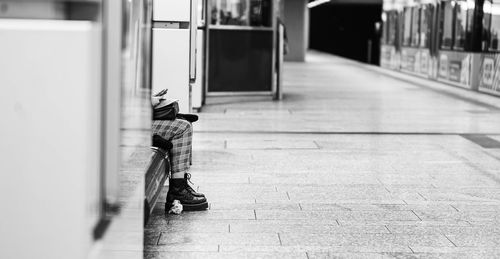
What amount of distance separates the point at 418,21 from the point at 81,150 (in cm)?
1850

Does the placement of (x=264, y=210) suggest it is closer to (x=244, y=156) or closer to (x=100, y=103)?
(x=244, y=156)

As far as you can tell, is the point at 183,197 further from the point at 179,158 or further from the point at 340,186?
the point at 340,186

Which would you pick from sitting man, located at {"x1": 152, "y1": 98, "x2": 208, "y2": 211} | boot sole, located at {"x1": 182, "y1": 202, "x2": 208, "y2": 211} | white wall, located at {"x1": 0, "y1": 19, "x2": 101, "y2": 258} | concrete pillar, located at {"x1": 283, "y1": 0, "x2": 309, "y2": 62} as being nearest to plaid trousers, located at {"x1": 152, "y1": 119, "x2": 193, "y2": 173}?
sitting man, located at {"x1": 152, "y1": 98, "x2": 208, "y2": 211}

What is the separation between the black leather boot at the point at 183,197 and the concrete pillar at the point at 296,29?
22.5 meters

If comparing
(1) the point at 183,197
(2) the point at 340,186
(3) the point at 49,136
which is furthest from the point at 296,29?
(3) the point at 49,136

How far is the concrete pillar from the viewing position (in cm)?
2722

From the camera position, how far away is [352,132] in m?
8.33

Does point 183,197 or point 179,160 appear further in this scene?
point 183,197

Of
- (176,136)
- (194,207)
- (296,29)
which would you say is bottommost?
(194,207)

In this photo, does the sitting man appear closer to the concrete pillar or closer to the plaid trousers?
the plaid trousers

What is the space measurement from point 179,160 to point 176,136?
142 mm

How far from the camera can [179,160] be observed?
4492 millimetres

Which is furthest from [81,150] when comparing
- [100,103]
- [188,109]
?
[188,109]

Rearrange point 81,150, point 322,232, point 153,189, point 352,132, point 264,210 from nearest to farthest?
point 81,150, point 153,189, point 322,232, point 264,210, point 352,132
